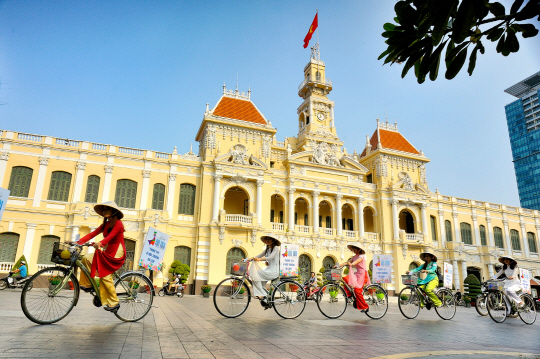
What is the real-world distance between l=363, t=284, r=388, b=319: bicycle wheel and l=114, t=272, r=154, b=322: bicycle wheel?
515 centimetres

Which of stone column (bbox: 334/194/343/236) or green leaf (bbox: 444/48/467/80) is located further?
stone column (bbox: 334/194/343/236)

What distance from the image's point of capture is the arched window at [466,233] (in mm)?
36281

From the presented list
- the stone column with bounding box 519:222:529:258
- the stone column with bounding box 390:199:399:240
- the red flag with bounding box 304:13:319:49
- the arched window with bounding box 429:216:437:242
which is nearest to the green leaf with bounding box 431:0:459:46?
the stone column with bounding box 390:199:399:240

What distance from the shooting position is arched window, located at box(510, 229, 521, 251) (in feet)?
126

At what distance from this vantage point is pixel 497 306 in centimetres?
980

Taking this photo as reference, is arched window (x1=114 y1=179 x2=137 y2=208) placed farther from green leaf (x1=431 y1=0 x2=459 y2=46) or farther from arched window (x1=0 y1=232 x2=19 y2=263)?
green leaf (x1=431 y1=0 x2=459 y2=46)

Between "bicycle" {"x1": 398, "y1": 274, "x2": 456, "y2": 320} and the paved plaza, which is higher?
"bicycle" {"x1": 398, "y1": 274, "x2": 456, "y2": 320}

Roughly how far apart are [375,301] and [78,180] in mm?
22618

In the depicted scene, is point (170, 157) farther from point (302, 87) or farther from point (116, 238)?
point (116, 238)

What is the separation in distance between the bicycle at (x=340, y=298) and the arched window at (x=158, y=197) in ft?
64.9

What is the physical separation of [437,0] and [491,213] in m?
41.8

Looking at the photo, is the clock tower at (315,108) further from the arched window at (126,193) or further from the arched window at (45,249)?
the arched window at (45,249)

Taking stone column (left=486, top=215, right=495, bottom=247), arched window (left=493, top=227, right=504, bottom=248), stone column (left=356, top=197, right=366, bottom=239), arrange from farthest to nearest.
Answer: arched window (left=493, top=227, right=504, bottom=248) → stone column (left=486, top=215, right=495, bottom=247) → stone column (left=356, top=197, right=366, bottom=239)

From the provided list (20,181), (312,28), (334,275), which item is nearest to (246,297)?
(334,275)
